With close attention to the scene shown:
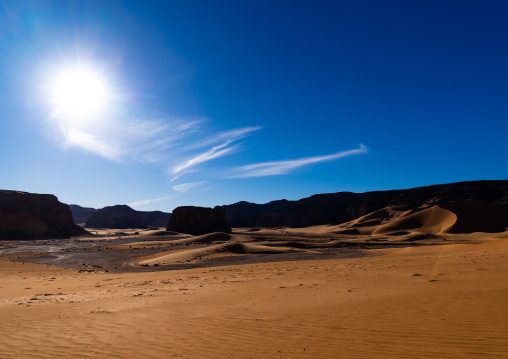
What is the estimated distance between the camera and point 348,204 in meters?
142

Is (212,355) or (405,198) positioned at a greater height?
(405,198)

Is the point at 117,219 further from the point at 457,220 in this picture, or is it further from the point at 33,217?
the point at 457,220

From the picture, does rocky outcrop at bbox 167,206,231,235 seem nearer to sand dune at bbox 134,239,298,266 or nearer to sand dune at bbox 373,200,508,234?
sand dune at bbox 373,200,508,234

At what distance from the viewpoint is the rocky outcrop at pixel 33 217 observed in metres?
77.5

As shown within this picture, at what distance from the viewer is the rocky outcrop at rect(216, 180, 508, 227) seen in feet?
348

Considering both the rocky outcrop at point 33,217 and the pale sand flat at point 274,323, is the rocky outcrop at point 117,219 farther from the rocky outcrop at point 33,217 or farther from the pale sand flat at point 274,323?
the pale sand flat at point 274,323

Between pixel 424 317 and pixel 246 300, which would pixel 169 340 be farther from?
pixel 424 317

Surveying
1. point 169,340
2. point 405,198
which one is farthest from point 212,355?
point 405,198

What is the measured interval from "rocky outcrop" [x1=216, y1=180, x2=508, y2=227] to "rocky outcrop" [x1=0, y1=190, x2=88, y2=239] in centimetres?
8069

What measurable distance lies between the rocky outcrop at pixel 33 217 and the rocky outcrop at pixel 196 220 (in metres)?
25.7

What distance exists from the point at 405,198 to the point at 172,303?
386 ft

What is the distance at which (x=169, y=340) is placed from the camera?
6.10 metres

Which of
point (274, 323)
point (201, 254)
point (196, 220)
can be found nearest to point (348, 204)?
point (196, 220)

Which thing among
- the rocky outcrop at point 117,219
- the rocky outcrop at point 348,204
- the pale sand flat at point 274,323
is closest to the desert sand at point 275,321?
the pale sand flat at point 274,323
